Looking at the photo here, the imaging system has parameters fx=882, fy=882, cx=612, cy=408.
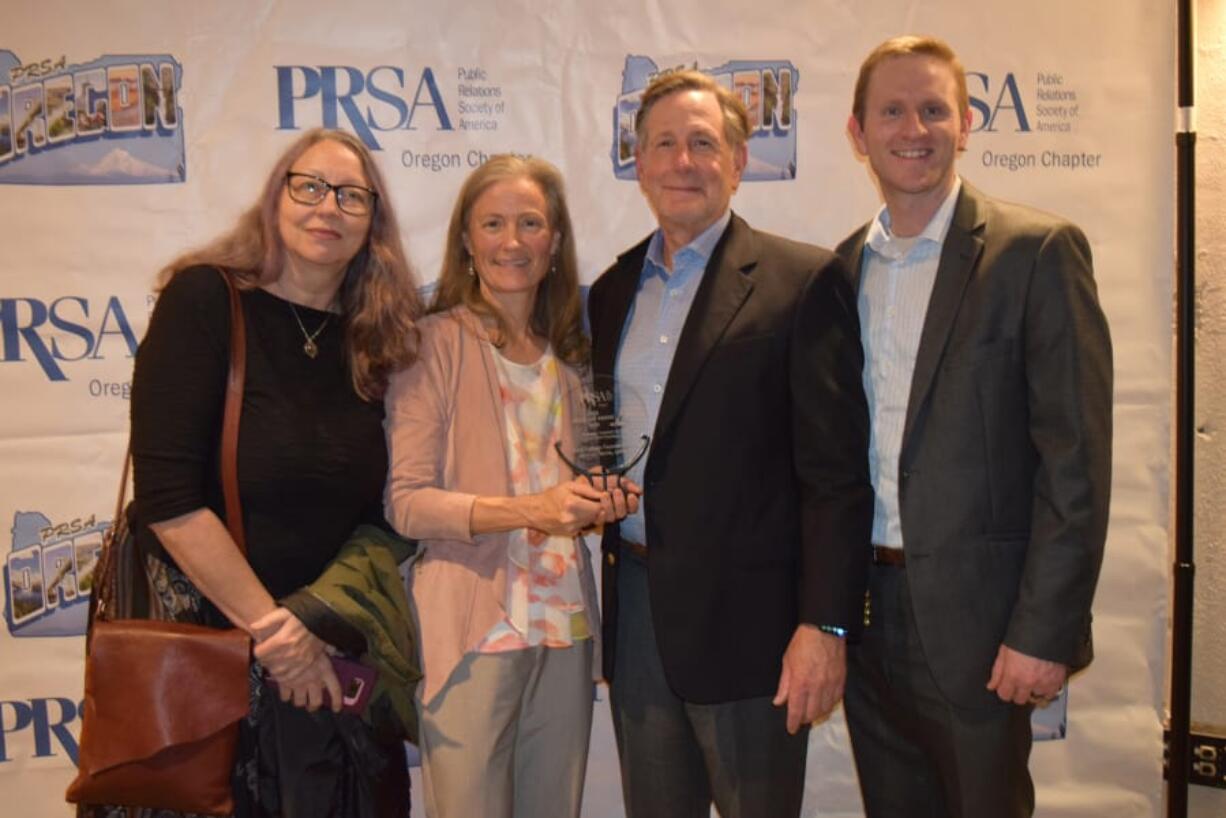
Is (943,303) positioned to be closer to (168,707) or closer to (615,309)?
(615,309)

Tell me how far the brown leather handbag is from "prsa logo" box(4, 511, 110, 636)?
1.01 meters

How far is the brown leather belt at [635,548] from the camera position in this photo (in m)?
1.90

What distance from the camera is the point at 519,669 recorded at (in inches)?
74.7

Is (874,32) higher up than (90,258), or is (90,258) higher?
(874,32)

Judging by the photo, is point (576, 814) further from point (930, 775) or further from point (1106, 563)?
point (1106, 563)

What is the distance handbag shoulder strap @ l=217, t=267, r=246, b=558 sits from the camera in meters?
1.80

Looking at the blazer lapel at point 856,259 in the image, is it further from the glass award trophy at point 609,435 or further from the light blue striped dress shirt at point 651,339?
the glass award trophy at point 609,435

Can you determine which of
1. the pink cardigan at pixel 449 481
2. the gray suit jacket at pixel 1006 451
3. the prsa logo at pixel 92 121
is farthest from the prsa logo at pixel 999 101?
the prsa logo at pixel 92 121

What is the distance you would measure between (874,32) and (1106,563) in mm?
1817

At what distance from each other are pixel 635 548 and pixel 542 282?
27.9 inches

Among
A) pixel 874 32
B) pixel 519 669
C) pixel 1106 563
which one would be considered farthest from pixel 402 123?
pixel 1106 563

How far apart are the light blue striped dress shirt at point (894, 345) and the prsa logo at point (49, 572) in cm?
224

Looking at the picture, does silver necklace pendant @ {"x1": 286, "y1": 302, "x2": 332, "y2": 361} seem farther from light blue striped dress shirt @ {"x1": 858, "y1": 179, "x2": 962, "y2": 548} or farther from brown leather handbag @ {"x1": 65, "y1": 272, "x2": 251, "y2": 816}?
light blue striped dress shirt @ {"x1": 858, "y1": 179, "x2": 962, "y2": 548}

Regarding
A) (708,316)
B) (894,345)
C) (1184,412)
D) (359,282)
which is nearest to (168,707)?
(359,282)
